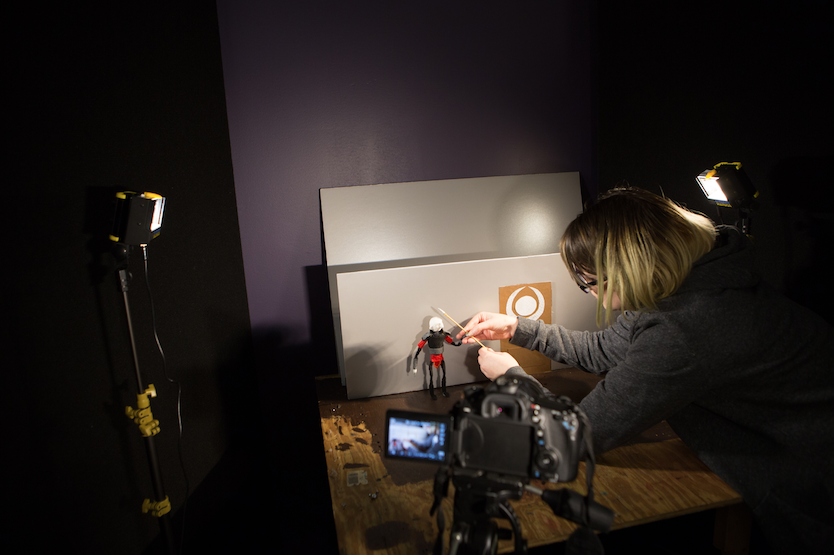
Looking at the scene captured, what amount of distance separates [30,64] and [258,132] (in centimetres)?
85

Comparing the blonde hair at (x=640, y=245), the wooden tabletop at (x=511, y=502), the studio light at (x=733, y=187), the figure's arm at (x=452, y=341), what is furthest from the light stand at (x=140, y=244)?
the studio light at (x=733, y=187)

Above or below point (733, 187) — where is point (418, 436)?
below

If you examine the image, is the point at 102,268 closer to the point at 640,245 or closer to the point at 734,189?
the point at 640,245

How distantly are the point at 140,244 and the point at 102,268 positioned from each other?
0.15m

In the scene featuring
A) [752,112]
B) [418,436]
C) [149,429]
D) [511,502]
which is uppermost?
[752,112]

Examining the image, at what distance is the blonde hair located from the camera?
938 millimetres

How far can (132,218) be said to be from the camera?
93 cm

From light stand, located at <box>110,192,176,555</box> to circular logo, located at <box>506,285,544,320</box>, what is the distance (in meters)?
1.03

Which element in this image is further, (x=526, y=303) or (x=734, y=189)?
(x=526, y=303)

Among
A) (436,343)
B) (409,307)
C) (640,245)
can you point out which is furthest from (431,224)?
(640,245)

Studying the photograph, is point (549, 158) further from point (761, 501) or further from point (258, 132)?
point (761, 501)

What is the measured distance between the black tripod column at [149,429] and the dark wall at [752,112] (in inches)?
69.0

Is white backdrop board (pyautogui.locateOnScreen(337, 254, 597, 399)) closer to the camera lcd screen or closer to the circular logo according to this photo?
the circular logo

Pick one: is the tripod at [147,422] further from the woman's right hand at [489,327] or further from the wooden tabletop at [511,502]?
the woman's right hand at [489,327]
